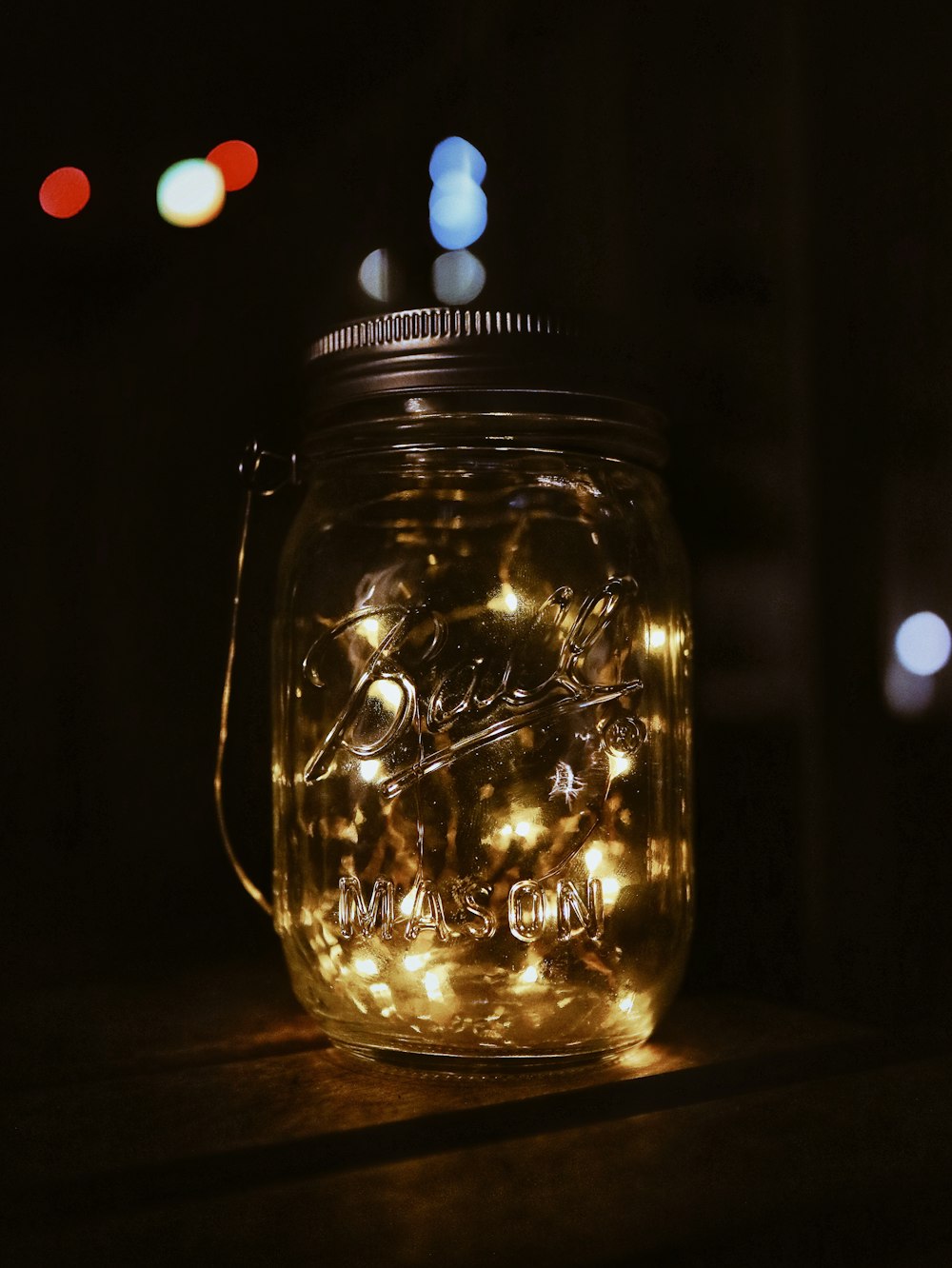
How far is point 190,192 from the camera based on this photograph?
744 mm

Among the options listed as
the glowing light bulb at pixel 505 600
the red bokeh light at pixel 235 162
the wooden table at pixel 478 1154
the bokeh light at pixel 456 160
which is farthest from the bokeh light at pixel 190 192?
the wooden table at pixel 478 1154

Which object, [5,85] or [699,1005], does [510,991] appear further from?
[5,85]

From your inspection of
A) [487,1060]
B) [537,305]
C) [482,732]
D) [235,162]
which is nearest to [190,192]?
[235,162]

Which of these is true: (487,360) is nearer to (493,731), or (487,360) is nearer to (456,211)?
(493,731)

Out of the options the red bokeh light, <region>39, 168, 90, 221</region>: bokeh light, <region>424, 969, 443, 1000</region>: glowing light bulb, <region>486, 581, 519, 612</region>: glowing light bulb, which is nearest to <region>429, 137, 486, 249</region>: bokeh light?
the red bokeh light

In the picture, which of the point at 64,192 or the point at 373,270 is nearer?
the point at 64,192

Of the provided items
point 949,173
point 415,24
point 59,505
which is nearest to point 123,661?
point 59,505

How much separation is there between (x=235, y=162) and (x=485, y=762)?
43cm

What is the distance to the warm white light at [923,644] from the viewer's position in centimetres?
61

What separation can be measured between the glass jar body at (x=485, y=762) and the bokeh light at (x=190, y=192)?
236 mm

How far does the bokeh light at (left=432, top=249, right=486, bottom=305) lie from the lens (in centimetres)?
80

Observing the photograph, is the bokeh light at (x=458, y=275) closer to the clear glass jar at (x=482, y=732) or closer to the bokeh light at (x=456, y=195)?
the bokeh light at (x=456, y=195)

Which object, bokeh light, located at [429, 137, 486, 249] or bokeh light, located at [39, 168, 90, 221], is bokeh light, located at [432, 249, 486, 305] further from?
bokeh light, located at [39, 168, 90, 221]

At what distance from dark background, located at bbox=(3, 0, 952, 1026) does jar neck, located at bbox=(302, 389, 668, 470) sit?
0.07 m
